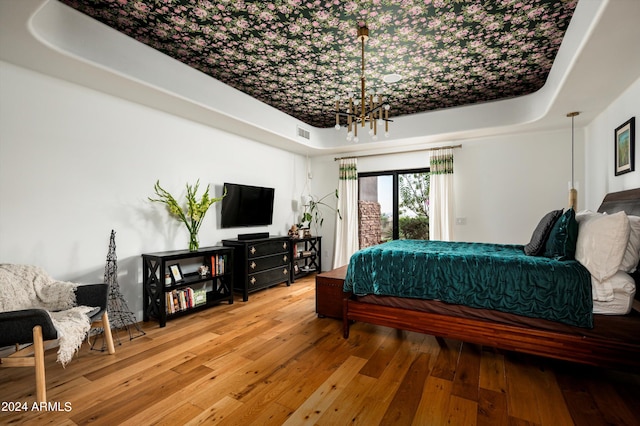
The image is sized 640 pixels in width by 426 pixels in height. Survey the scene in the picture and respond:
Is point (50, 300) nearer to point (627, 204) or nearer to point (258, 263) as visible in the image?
point (258, 263)

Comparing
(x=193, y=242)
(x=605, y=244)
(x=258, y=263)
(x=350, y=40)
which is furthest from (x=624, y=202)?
(x=193, y=242)

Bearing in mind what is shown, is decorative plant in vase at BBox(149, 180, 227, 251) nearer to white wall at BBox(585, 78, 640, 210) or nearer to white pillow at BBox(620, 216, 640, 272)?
white pillow at BBox(620, 216, 640, 272)

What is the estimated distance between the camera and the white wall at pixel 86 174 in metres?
2.58

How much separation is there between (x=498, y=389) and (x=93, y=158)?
13.1ft

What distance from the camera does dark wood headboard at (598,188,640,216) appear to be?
2.62 meters

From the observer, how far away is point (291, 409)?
72.2 inches

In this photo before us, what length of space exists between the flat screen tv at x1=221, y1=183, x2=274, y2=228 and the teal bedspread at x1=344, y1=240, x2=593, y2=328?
2.21 m

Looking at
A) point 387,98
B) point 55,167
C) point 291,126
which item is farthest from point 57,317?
point 387,98

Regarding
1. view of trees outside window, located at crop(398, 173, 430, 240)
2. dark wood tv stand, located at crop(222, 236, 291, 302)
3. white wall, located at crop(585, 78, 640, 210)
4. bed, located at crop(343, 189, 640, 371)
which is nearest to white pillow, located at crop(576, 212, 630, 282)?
bed, located at crop(343, 189, 640, 371)

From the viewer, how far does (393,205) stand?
5.58 metres

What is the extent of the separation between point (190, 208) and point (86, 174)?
3.51 feet

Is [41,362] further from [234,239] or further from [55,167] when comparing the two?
[234,239]

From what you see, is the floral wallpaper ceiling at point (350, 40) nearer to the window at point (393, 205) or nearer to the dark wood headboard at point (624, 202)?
the dark wood headboard at point (624, 202)

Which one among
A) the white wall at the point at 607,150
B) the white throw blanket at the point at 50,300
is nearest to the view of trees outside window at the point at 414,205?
the white wall at the point at 607,150
